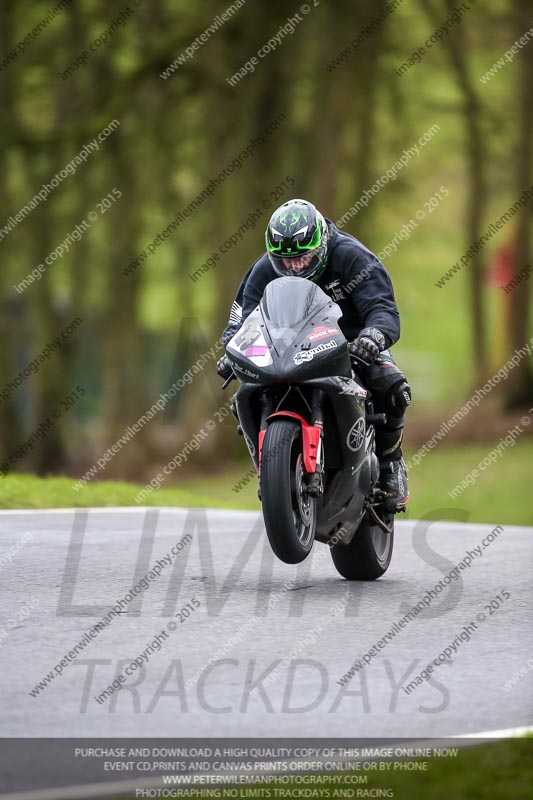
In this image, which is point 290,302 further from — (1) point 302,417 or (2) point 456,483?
(2) point 456,483

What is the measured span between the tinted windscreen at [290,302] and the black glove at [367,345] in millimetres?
255

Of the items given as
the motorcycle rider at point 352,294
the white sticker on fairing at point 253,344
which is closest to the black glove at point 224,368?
the motorcycle rider at point 352,294

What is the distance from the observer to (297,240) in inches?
308

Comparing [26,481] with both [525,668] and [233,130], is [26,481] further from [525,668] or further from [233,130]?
[233,130]

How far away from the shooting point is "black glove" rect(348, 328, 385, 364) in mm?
7805

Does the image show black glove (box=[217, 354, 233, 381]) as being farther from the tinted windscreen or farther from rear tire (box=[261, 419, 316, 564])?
rear tire (box=[261, 419, 316, 564])

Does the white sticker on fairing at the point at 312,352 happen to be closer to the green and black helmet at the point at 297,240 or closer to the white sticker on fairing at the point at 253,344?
the white sticker on fairing at the point at 253,344

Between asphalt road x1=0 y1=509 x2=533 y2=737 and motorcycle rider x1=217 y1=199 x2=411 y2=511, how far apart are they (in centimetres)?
88

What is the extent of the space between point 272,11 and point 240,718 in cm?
2128

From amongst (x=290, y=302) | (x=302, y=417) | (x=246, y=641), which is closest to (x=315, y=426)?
(x=302, y=417)

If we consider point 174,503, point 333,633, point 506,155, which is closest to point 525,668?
point 333,633

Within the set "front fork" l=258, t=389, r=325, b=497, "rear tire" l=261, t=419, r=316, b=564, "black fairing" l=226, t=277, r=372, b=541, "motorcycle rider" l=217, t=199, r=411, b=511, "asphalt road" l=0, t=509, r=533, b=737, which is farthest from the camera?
"motorcycle rider" l=217, t=199, r=411, b=511

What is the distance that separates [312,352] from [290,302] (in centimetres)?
37

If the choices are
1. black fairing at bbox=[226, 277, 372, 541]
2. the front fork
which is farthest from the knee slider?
the front fork
